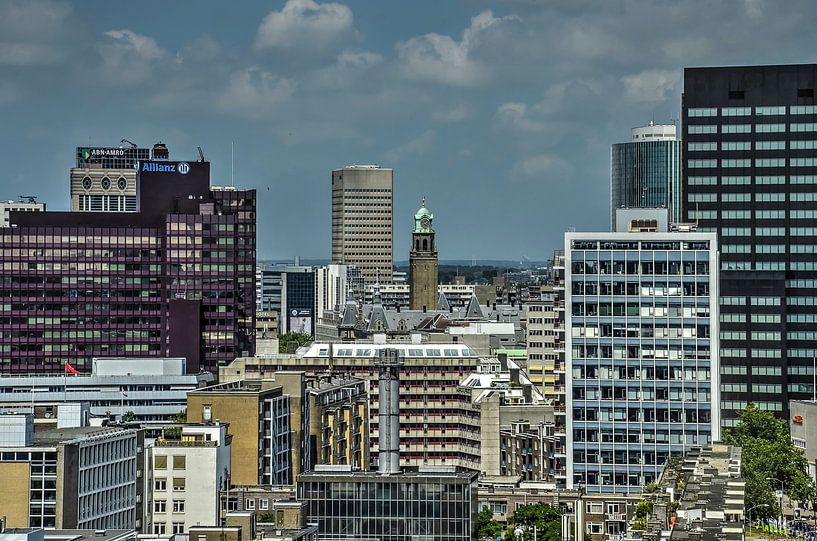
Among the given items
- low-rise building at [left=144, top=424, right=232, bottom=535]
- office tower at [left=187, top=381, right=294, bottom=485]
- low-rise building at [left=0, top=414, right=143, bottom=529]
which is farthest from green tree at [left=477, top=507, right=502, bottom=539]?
low-rise building at [left=0, top=414, right=143, bottom=529]

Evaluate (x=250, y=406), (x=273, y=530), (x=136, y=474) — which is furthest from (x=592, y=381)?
(x=273, y=530)

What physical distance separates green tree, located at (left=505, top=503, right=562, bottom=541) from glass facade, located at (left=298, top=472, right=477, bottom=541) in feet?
20.7

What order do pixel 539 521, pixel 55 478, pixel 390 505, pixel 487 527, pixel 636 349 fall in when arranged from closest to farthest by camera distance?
pixel 55 478, pixel 390 505, pixel 539 521, pixel 487 527, pixel 636 349

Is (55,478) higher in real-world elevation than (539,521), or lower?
higher

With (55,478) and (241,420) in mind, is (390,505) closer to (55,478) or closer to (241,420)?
(241,420)

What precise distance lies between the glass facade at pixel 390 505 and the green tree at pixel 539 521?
630 centimetres

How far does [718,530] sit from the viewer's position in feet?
338

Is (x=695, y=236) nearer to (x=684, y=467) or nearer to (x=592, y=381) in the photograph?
(x=592, y=381)

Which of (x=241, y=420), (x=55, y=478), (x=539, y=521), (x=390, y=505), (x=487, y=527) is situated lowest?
(x=487, y=527)

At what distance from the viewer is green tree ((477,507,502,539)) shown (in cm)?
19457

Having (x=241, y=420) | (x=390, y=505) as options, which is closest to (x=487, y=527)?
(x=390, y=505)

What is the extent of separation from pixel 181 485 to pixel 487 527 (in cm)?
3610

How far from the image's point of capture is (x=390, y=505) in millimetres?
187625

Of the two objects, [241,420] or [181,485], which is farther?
[241,420]
